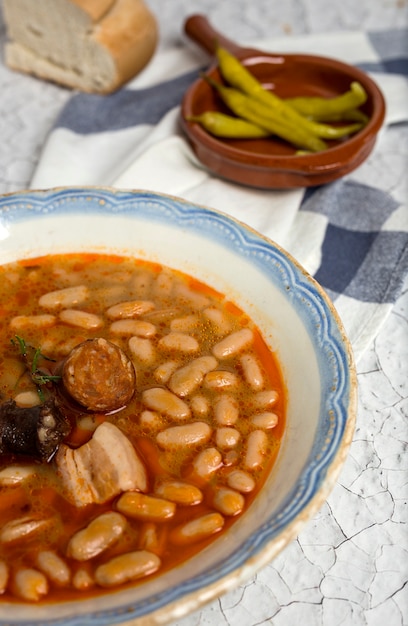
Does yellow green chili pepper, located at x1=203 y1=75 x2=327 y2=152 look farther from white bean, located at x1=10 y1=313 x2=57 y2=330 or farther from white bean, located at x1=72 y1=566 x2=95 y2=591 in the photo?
white bean, located at x1=72 y1=566 x2=95 y2=591

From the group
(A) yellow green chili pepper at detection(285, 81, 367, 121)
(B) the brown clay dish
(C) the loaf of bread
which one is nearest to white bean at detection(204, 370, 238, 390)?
(B) the brown clay dish

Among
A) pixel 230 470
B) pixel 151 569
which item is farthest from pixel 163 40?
pixel 151 569

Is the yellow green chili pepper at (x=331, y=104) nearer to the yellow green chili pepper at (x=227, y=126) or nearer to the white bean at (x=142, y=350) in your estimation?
the yellow green chili pepper at (x=227, y=126)

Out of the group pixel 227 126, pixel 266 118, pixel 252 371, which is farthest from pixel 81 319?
pixel 266 118

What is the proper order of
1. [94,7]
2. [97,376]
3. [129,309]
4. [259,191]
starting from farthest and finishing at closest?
1. [94,7]
2. [259,191]
3. [129,309]
4. [97,376]

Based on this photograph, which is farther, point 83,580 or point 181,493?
point 181,493

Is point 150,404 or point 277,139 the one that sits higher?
point 150,404

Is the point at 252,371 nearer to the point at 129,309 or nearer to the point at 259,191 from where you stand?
the point at 129,309
